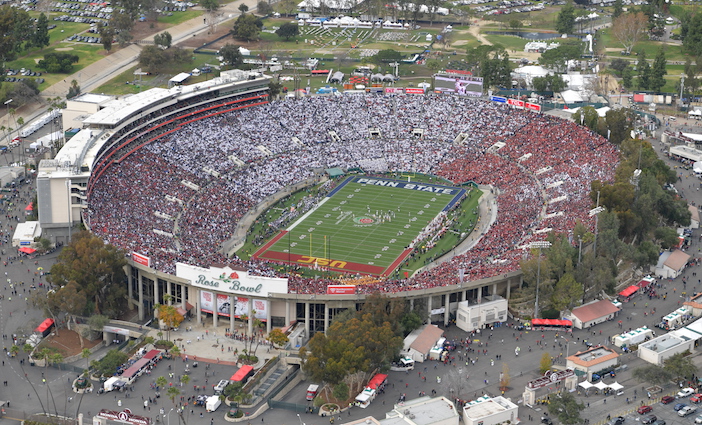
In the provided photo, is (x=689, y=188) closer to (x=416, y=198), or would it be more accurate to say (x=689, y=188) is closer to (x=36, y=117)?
(x=416, y=198)

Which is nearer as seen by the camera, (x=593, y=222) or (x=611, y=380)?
(x=611, y=380)

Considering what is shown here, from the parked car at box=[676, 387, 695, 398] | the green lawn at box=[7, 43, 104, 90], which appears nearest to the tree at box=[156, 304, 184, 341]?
the parked car at box=[676, 387, 695, 398]

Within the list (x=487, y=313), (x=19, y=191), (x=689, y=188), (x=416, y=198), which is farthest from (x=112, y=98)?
(x=689, y=188)

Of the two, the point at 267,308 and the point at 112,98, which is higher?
the point at 112,98

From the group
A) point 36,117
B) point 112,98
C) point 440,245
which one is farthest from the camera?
point 36,117

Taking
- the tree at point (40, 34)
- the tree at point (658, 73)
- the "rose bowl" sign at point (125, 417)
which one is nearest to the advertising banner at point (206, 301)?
the "rose bowl" sign at point (125, 417)

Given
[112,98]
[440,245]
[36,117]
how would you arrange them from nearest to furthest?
[440,245]
[112,98]
[36,117]

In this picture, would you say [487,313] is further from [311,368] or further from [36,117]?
[36,117]
